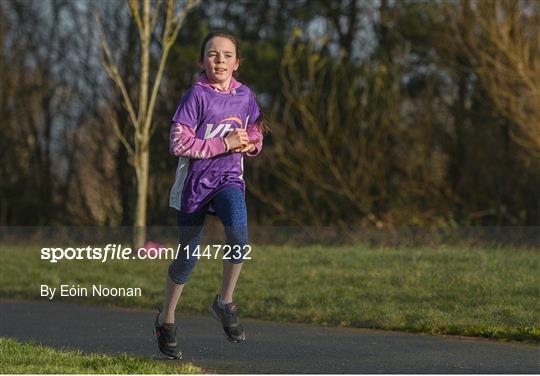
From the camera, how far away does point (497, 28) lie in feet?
62.7

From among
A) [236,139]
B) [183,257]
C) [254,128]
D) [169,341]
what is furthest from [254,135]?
[169,341]

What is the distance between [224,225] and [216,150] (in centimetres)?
49

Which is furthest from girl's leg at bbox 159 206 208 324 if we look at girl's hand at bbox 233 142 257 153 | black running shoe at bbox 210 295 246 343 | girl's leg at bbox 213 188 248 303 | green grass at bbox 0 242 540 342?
green grass at bbox 0 242 540 342

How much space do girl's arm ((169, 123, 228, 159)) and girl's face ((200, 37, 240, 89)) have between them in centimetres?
44

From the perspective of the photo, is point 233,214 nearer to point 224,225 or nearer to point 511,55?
point 224,225

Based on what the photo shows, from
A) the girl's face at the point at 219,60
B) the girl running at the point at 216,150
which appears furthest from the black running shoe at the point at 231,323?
the girl's face at the point at 219,60

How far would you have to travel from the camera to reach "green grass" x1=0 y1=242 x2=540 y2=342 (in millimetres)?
9227

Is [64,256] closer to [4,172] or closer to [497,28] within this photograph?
[497,28]

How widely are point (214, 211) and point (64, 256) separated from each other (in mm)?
7411

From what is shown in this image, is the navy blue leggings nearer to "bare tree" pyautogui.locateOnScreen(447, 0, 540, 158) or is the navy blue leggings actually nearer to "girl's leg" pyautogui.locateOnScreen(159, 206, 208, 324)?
"girl's leg" pyautogui.locateOnScreen(159, 206, 208, 324)

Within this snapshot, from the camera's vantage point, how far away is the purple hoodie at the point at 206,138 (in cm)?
666

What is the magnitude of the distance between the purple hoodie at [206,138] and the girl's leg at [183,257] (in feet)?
0.29

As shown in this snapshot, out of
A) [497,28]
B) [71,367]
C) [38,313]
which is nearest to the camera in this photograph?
[71,367]

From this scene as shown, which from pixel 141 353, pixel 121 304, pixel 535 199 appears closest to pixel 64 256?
pixel 121 304
